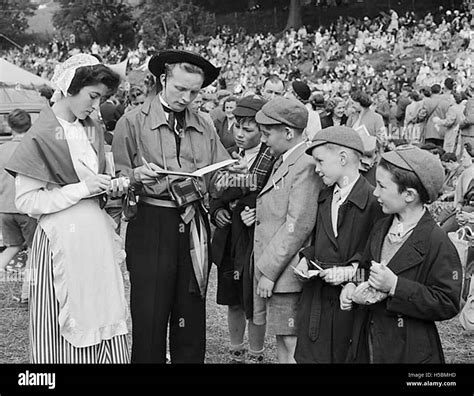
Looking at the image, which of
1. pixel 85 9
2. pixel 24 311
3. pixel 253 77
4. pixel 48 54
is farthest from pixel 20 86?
pixel 85 9

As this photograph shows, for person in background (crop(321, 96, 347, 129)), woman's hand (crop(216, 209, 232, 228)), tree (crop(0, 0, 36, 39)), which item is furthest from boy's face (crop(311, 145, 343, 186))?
tree (crop(0, 0, 36, 39))

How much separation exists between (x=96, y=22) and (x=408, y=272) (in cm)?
3189

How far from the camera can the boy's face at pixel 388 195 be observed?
9.73 feet

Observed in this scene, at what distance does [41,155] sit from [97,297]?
0.70 metres

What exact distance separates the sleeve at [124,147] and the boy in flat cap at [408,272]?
1.24m

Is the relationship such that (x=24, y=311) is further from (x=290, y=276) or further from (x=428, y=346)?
(x=428, y=346)

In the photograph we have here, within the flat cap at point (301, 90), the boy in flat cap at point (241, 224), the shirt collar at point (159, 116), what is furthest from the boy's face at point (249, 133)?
the flat cap at point (301, 90)

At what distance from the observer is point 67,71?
318 centimetres

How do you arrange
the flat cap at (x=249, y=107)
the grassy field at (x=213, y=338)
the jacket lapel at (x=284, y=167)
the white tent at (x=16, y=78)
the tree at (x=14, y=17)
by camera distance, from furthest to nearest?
1. the tree at (x=14, y=17)
2. the white tent at (x=16, y=78)
3. the grassy field at (x=213, y=338)
4. the flat cap at (x=249, y=107)
5. the jacket lapel at (x=284, y=167)

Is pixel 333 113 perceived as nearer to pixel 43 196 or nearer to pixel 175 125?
pixel 175 125

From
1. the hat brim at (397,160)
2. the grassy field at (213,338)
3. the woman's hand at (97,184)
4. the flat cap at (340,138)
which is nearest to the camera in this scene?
the hat brim at (397,160)

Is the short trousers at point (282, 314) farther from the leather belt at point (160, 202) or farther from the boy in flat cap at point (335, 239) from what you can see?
the leather belt at point (160, 202)

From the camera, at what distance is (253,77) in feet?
83.8

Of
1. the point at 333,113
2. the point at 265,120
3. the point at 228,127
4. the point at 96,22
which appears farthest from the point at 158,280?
the point at 96,22
